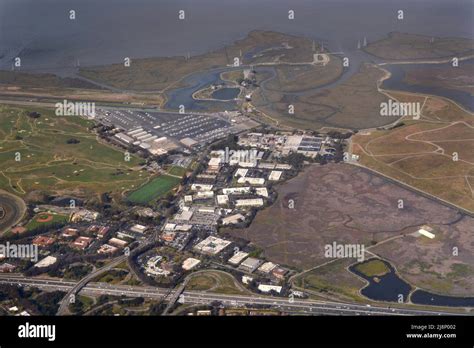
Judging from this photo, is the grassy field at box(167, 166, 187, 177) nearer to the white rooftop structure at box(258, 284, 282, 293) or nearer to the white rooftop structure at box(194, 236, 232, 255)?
the white rooftop structure at box(194, 236, 232, 255)

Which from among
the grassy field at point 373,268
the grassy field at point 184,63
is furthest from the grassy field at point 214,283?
the grassy field at point 184,63

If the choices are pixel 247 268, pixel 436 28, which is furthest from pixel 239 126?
pixel 436 28

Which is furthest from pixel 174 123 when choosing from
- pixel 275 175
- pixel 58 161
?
pixel 275 175

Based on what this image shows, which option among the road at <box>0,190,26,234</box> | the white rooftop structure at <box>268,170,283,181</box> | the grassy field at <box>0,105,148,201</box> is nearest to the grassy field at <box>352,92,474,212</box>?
the white rooftop structure at <box>268,170,283,181</box>

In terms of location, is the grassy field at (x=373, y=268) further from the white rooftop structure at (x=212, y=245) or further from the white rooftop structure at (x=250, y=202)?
the white rooftop structure at (x=250, y=202)

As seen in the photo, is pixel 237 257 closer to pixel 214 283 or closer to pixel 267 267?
pixel 267 267

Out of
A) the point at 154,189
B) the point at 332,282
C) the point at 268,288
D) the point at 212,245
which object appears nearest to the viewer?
the point at 268,288
